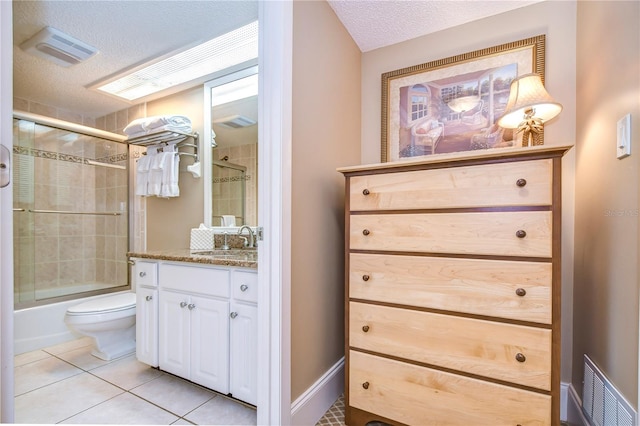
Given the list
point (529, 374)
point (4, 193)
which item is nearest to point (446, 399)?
point (529, 374)

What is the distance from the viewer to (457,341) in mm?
1199

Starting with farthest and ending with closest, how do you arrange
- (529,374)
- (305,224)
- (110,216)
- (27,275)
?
(110,216), (27,275), (305,224), (529,374)

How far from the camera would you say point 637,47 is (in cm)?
96

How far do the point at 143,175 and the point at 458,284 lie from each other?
2.81m

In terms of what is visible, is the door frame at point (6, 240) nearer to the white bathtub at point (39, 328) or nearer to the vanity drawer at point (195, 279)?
the vanity drawer at point (195, 279)

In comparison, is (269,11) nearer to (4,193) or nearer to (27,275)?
(4,193)

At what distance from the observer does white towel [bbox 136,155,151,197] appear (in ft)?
8.87

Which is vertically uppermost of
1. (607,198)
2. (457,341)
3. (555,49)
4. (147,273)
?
(555,49)

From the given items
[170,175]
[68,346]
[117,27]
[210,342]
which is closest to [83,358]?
[68,346]

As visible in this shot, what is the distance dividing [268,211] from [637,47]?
143 cm

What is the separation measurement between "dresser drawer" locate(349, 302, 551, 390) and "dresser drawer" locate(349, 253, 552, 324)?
0.05 metres

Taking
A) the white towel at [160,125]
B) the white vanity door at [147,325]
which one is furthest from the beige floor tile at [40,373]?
the white towel at [160,125]

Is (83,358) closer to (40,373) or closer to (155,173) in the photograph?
(40,373)

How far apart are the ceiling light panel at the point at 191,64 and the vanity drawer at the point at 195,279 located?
1593 millimetres
